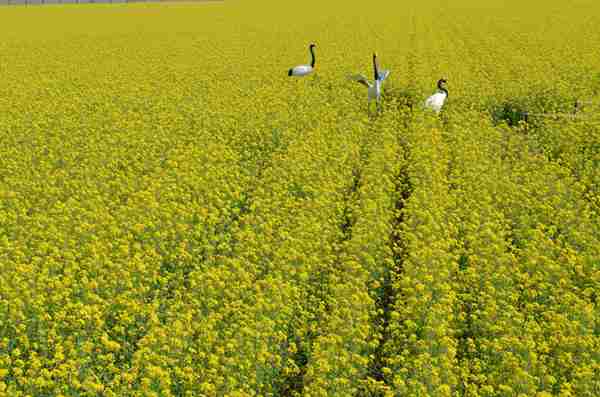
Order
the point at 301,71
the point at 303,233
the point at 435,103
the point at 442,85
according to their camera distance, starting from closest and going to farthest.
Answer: the point at 303,233 < the point at 435,103 < the point at 442,85 < the point at 301,71

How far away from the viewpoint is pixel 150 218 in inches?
517

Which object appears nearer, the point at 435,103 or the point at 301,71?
the point at 435,103

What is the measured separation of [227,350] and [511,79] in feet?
64.0

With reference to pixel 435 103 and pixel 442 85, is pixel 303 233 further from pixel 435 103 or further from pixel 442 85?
pixel 442 85

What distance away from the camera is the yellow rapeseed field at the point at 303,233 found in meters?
8.81

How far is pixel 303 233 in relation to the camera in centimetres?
1218

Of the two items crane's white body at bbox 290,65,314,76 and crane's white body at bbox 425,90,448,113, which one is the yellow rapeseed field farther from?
crane's white body at bbox 425,90,448,113

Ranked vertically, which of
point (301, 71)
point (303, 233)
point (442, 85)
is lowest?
point (303, 233)

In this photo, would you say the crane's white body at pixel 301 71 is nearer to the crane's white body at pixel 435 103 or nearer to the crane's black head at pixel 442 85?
the crane's black head at pixel 442 85

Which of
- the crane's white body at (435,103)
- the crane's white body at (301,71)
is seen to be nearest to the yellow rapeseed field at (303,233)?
the crane's white body at (301,71)

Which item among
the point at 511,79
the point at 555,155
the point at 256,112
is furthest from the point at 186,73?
the point at 555,155

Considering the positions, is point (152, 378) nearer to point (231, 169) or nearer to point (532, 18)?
point (231, 169)

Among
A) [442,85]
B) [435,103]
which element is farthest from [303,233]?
[442,85]

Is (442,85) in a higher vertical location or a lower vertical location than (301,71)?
lower
